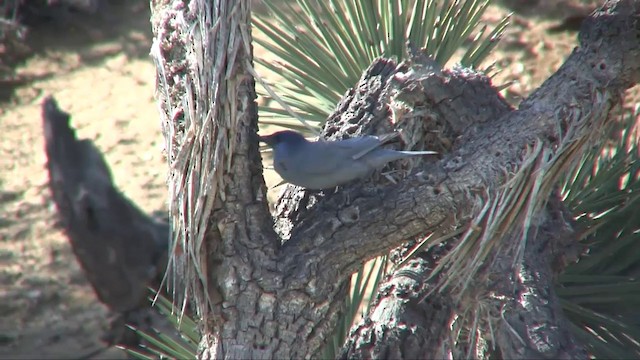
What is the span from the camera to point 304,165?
170 cm

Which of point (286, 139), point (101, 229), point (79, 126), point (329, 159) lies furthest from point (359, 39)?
point (79, 126)

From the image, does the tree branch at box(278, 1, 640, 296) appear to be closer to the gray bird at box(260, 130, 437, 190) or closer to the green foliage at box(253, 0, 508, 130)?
the gray bird at box(260, 130, 437, 190)

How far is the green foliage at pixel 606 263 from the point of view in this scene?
229cm

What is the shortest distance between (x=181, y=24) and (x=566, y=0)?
4136 millimetres

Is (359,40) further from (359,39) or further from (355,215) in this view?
(355,215)

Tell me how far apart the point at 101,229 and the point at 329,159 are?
207 cm

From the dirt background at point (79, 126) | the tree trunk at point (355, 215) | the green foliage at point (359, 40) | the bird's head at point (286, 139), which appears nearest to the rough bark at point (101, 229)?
the dirt background at point (79, 126)

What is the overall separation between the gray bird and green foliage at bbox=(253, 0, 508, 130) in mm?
766

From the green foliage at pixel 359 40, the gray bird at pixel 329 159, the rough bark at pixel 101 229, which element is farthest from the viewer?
the rough bark at pixel 101 229

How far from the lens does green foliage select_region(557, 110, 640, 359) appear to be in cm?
229

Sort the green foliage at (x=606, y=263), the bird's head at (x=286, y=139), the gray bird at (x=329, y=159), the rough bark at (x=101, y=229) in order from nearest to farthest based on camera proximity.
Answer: the gray bird at (x=329, y=159) → the bird's head at (x=286, y=139) → the green foliage at (x=606, y=263) → the rough bark at (x=101, y=229)

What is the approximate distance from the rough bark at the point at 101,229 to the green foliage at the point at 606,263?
1.91 m

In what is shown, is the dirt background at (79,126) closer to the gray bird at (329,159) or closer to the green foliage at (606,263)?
the green foliage at (606,263)

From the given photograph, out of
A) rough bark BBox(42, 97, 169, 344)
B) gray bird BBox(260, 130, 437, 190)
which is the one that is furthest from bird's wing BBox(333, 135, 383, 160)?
rough bark BBox(42, 97, 169, 344)
